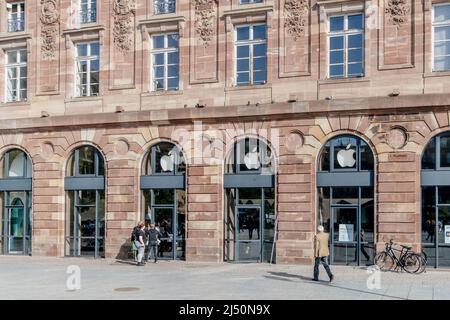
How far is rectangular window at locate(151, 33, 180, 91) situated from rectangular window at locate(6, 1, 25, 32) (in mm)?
6537

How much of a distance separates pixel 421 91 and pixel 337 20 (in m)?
3.96

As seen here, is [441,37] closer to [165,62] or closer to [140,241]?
[165,62]

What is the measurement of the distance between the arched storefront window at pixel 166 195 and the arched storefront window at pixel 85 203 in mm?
2018

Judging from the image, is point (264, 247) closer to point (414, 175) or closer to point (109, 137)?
point (414, 175)

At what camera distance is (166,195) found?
25.2 meters

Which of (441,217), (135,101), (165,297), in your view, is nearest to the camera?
(165,297)

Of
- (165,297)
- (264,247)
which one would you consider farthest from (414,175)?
(165,297)

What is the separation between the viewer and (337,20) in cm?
2331

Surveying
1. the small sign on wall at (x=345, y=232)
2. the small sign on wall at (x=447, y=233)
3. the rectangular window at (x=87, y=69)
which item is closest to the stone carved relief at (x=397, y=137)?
the small sign on wall at (x=447, y=233)

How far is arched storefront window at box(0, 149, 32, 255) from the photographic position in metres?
27.6

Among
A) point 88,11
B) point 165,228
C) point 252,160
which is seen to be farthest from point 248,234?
point 88,11

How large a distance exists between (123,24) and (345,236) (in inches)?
466

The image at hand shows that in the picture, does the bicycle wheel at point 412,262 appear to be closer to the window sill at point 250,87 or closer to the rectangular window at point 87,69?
the window sill at point 250,87

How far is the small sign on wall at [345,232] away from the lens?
74.5 ft
